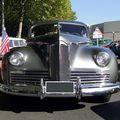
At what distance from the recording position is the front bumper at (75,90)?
738 centimetres

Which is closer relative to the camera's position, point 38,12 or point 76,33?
point 76,33

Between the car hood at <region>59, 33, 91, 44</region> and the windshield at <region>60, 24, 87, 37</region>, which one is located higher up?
the windshield at <region>60, 24, 87, 37</region>

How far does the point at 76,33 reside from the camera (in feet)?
33.9

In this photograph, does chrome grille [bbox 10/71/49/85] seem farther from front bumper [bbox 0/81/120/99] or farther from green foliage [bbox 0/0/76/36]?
green foliage [bbox 0/0/76/36]

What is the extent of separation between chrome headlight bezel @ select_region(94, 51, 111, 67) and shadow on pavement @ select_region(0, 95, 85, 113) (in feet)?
3.43

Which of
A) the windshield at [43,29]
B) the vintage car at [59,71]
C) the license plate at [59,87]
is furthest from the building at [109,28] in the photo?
the license plate at [59,87]

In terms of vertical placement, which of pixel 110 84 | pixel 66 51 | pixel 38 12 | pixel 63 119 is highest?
pixel 38 12

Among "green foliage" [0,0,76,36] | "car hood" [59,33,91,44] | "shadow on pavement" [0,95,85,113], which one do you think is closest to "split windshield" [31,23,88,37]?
"car hood" [59,33,91,44]

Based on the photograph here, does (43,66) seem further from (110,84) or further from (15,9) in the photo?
(15,9)

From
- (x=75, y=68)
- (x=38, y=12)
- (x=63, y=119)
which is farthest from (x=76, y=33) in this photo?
(x=38, y=12)

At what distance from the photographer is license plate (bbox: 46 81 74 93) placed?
24.2ft

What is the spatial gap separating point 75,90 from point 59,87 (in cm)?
29

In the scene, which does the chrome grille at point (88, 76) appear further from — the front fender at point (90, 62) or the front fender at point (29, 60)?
the front fender at point (29, 60)

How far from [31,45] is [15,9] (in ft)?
108
